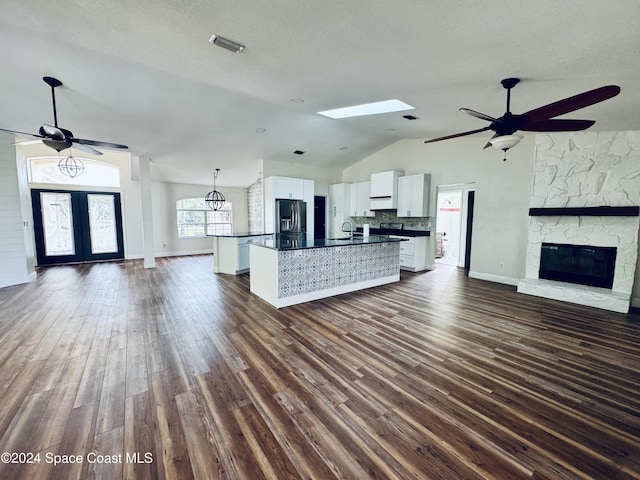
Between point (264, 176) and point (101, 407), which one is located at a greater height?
point (264, 176)

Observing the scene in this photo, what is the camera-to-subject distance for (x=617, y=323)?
11.4ft

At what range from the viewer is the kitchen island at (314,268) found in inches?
154

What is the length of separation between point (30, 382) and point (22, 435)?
754 millimetres

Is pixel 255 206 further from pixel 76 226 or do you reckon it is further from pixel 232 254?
pixel 76 226

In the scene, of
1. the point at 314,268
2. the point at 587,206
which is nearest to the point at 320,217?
the point at 314,268

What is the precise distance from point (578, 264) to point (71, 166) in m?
11.8

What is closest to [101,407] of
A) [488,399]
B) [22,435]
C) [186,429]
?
[22,435]

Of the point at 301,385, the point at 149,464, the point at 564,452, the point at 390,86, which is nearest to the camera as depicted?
the point at 149,464

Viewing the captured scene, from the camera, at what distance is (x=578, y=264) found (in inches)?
174

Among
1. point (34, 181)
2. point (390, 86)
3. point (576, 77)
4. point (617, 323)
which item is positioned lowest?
point (617, 323)

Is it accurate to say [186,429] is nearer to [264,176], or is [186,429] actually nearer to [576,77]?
[576,77]

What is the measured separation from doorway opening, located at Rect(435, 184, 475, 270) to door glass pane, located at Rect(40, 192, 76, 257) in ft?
34.2

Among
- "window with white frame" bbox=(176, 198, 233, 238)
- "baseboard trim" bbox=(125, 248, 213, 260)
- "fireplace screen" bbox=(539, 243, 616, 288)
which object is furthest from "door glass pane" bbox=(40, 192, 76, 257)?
"fireplace screen" bbox=(539, 243, 616, 288)

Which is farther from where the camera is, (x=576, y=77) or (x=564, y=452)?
(x=576, y=77)
